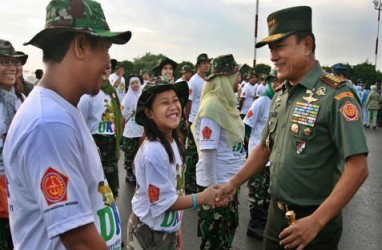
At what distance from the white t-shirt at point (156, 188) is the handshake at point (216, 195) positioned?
0.18 meters

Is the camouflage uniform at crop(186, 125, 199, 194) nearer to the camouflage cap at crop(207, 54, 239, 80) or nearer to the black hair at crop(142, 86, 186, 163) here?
the camouflage cap at crop(207, 54, 239, 80)

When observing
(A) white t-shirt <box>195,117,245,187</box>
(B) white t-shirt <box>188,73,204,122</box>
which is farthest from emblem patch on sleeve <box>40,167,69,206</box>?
(B) white t-shirt <box>188,73,204,122</box>

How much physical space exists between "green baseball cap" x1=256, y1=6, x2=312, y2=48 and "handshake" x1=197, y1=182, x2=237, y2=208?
1.07 m

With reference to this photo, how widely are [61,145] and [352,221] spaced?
5.27 m

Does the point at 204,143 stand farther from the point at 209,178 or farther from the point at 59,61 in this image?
the point at 59,61

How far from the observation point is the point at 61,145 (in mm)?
1263

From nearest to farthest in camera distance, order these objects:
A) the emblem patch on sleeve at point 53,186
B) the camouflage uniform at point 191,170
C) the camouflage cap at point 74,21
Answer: the emblem patch on sleeve at point 53,186 → the camouflage cap at point 74,21 → the camouflage uniform at point 191,170

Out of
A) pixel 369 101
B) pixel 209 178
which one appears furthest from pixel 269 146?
pixel 369 101

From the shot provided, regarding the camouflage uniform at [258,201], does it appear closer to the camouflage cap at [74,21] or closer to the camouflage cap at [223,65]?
the camouflage cap at [223,65]

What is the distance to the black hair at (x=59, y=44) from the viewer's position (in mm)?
1388

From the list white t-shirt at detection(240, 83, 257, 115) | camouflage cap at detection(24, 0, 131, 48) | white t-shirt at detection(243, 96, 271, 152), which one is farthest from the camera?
white t-shirt at detection(240, 83, 257, 115)

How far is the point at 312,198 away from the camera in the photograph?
2311 millimetres

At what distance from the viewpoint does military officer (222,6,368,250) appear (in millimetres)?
2059

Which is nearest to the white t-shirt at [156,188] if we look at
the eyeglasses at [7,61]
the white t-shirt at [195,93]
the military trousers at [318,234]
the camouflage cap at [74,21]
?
the military trousers at [318,234]
